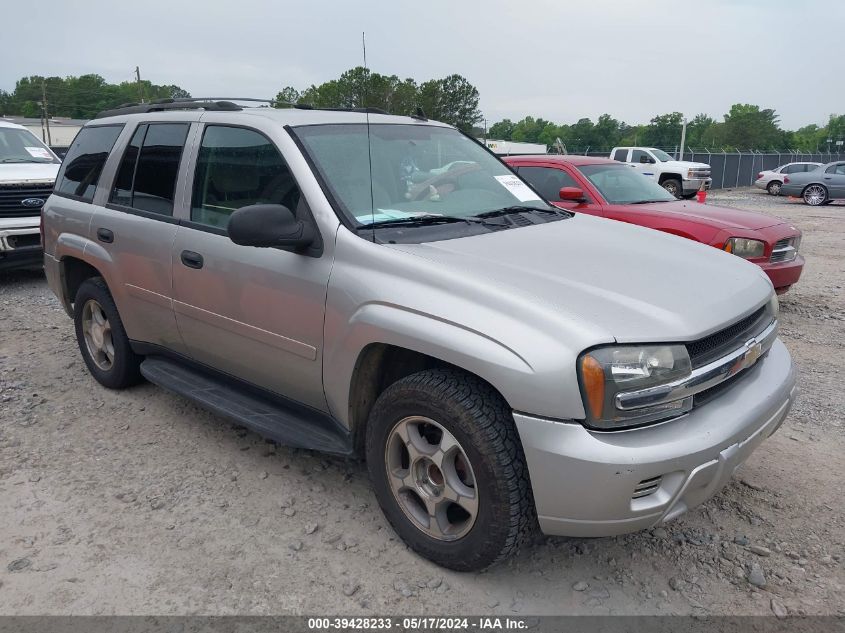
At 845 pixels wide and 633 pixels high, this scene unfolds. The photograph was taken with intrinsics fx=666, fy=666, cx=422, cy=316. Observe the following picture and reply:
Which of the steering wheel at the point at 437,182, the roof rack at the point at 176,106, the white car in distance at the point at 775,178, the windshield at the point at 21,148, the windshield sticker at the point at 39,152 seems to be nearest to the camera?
the steering wheel at the point at 437,182

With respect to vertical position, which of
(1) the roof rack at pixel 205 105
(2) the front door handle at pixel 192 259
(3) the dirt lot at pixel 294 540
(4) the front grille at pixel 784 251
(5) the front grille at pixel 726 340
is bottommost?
(3) the dirt lot at pixel 294 540

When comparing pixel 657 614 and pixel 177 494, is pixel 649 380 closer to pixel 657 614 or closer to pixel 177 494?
pixel 657 614

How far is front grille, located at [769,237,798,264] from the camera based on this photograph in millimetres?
6441

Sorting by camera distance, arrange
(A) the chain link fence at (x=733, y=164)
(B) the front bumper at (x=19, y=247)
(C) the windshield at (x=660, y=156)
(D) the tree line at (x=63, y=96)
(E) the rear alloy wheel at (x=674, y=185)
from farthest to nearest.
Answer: (D) the tree line at (x=63, y=96)
(A) the chain link fence at (x=733, y=164)
(C) the windshield at (x=660, y=156)
(E) the rear alloy wheel at (x=674, y=185)
(B) the front bumper at (x=19, y=247)

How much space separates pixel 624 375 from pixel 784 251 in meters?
5.24

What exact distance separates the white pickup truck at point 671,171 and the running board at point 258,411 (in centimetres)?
2034

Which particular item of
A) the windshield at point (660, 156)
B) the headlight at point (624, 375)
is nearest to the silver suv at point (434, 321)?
the headlight at point (624, 375)

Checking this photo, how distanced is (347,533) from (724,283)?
199cm

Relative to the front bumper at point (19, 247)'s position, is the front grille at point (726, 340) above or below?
above

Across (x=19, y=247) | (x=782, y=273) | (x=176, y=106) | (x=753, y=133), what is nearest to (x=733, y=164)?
(x=782, y=273)

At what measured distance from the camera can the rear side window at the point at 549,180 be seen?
734cm

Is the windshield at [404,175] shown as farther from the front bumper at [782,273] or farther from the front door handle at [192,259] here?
the front bumper at [782,273]

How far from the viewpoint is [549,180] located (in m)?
7.50

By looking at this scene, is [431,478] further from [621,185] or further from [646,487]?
[621,185]
